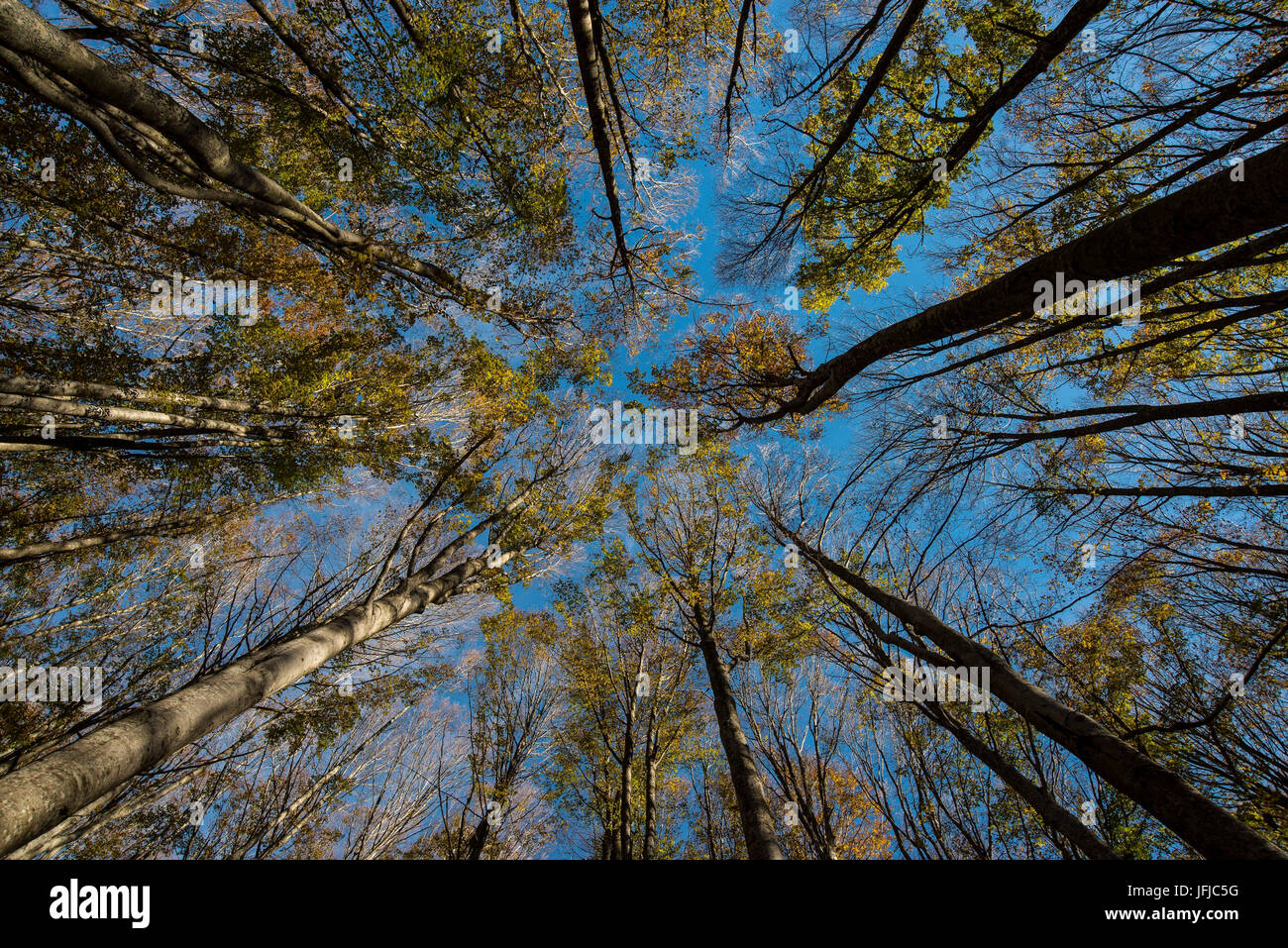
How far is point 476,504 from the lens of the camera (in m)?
7.91

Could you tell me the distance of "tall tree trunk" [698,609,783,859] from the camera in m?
4.49

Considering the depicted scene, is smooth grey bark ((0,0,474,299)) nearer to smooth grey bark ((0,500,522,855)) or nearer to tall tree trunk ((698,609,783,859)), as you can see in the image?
smooth grey bark ((0,500,522,855))

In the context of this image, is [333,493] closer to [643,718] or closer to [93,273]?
[93,273]

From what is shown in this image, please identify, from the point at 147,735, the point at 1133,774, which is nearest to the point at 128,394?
the point at 147,735

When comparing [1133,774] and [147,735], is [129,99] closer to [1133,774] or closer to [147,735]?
[147,735]

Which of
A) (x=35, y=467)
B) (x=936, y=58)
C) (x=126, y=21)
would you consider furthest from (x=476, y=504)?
(x=936, y=58)

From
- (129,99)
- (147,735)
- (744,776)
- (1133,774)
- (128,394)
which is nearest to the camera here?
(147,735)

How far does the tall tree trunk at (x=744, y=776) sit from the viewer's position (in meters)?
4.49

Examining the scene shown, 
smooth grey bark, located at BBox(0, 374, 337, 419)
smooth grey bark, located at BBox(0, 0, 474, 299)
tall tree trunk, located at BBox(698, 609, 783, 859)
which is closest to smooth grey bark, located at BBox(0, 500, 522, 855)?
smooth grey bark, located at BBox(0, 0, 474, 299)

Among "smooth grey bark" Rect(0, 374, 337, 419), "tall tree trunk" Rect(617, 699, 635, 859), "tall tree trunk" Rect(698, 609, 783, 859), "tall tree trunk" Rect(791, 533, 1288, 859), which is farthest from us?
"tall tree trunk" Rect(617, 699, 635, 859)

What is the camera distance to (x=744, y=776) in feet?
17.0

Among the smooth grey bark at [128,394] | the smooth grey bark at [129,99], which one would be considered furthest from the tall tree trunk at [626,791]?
the smooth grey bark at [129,99]

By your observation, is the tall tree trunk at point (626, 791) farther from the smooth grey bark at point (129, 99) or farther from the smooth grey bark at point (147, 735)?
the smooth grey bark at point (129, 99)

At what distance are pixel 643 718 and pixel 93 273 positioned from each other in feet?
40.1
